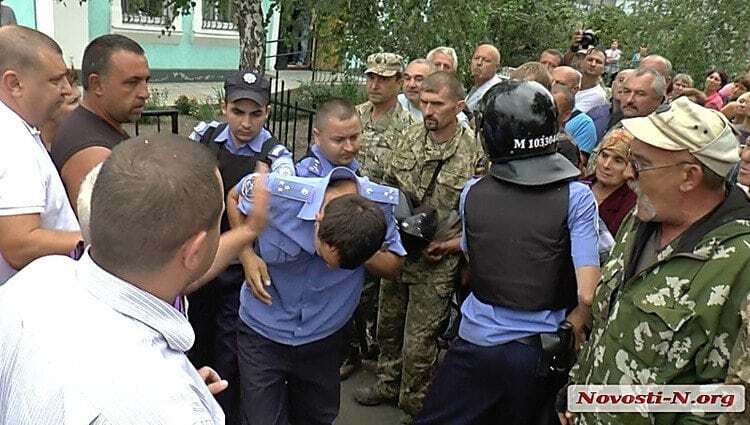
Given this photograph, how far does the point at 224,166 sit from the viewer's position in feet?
10.4

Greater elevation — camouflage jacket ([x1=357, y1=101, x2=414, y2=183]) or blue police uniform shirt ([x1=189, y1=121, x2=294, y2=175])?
blue police uniform shirt ([x1=189, y1=121, x2=294, y2=175])

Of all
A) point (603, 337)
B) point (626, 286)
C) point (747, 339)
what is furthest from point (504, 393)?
point (747, 339)

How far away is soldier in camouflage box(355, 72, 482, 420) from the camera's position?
3.36 metres

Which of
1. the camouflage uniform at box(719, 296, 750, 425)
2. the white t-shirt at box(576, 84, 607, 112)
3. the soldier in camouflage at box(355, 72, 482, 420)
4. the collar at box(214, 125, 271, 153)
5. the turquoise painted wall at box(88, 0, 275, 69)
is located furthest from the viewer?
the turquoise painted wall at box(88, 0, 275, 69)

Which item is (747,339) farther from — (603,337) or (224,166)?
(224,166)

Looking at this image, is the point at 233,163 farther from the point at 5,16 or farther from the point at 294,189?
the point at 5,16

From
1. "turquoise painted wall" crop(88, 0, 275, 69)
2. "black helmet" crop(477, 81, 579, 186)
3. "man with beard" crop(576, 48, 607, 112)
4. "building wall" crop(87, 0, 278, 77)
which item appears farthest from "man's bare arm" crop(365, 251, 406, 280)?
"turquoise painted wall" crop(88, 0, 275, 69)

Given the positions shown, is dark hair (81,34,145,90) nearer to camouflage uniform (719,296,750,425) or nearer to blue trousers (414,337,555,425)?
blue trousers (414,337,555,425)

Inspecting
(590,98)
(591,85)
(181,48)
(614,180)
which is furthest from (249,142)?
(181,48)

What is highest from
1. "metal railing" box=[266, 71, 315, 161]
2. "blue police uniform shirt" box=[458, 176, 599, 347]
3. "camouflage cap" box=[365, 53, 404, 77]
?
"camouflage cap" box=[365, 53, 404, 77]

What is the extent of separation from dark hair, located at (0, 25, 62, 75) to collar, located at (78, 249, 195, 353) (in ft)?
4.70

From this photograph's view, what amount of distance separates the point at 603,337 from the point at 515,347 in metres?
0.40

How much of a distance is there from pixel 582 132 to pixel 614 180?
1541mm

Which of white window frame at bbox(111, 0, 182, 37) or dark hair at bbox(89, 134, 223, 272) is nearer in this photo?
dark hair at bbox(89, 134, 223, 272)
